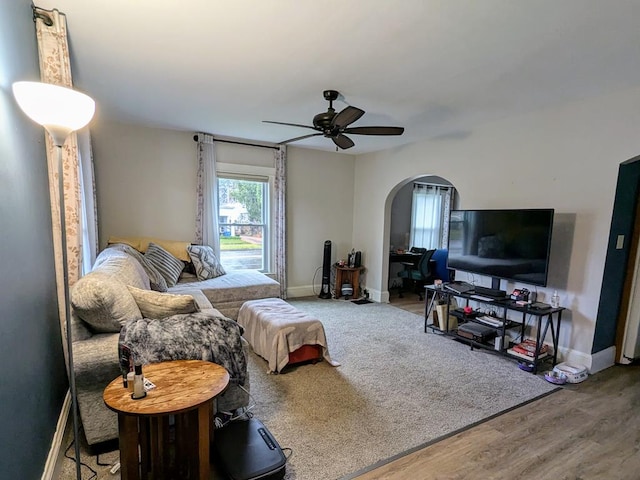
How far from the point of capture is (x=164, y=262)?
3949mm

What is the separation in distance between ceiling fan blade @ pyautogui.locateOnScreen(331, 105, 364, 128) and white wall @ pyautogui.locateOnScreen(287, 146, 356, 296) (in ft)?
8.76

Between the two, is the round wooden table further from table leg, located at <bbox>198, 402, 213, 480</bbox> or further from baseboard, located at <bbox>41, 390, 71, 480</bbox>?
baseboard, located at <bbox>41, 390, 71, 480</bbox>

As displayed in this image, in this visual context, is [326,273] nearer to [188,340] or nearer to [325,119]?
[325,119]

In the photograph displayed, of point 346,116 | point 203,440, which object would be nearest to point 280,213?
point 346,116

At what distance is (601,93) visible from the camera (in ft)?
9.29

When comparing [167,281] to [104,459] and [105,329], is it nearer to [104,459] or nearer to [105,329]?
[105,329]

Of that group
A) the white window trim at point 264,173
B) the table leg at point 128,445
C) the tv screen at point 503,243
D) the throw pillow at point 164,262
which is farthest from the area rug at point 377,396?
the white window trim at point 264,173

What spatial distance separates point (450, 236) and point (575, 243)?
3.98ft

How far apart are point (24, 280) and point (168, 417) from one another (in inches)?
36.4

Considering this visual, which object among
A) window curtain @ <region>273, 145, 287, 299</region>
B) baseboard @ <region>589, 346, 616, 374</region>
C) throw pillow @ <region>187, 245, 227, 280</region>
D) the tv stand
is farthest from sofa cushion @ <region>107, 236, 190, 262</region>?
baseboard @ <region>589, 346, 616, 374</region>

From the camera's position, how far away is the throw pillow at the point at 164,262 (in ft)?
12.6

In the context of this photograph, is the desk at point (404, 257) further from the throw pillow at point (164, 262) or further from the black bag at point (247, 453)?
the black bag at point (247, 453)

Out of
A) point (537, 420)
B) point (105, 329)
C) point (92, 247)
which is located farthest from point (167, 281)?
point (537, 420)

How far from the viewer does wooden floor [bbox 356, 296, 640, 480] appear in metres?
1.81
